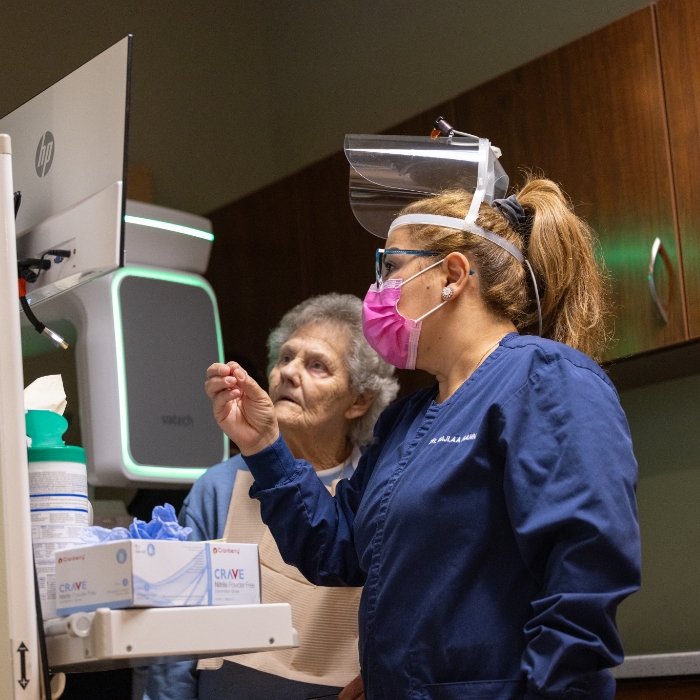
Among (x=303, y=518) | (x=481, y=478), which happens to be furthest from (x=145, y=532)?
(x=303, y=518)

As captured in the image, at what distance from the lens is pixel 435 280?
Result: 1.50 m

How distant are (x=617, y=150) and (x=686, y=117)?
0.54 ft

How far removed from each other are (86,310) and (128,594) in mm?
1827

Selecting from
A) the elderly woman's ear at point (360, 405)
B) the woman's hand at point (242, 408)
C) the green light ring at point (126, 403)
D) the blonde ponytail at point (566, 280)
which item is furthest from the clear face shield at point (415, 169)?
the green light ring at point (126, 403)

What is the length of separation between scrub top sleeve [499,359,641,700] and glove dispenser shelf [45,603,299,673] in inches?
12.4

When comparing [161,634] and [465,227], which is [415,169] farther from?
[161,634]

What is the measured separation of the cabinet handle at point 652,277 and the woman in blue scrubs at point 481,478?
0.64 meters

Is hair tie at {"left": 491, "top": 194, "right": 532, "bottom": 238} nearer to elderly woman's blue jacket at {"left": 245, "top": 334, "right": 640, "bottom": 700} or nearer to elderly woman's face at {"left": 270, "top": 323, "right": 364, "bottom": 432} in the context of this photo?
elderly woman's blue jacket at {"left": 245, "top": 334, "right": 640, "bottom": 700}

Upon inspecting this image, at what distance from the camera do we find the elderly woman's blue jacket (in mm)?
1120

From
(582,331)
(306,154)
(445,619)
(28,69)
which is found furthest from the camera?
(306,154)

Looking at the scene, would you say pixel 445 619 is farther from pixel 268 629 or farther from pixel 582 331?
pixel 582 331

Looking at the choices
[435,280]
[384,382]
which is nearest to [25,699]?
[435,280]

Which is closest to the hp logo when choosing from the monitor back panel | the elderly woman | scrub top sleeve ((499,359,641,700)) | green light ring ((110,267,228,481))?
the monitor back panel

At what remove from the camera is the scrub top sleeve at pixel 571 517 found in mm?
1098
